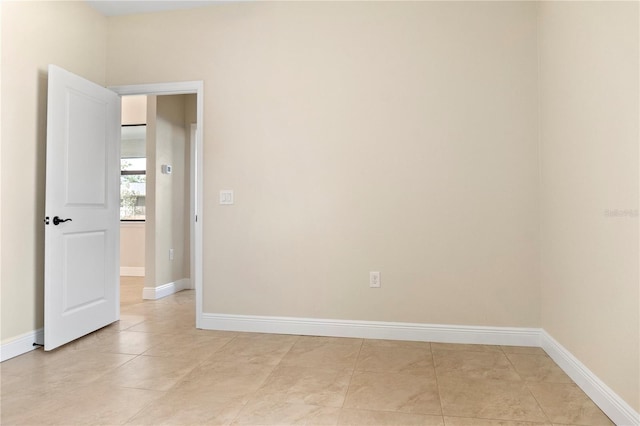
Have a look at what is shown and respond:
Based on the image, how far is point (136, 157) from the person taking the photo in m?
5.73

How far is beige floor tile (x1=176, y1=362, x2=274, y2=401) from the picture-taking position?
203 centimetres

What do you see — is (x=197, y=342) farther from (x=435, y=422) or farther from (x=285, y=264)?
(x=435, y=422)

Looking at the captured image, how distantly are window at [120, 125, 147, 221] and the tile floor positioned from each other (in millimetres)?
3212

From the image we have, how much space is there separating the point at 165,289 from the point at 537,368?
12.2 ft

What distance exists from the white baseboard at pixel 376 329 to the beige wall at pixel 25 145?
1249mm

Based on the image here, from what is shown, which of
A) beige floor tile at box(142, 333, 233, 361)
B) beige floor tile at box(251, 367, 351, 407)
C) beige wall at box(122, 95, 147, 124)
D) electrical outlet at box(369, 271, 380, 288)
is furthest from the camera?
beige wall at box(122, 95, 147, 124)

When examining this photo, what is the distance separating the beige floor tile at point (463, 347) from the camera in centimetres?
269

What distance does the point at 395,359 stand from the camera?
250 centimetres

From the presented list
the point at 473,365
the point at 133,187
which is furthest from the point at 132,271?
the point at 473,365

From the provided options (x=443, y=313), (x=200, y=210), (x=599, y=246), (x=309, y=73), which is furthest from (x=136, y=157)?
(x=599, y=246)

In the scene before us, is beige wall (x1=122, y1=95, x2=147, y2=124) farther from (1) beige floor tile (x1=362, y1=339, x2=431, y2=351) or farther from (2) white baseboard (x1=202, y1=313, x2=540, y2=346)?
(1) beige floor tile (x1=362, y1=339, x2=431, y2=351)

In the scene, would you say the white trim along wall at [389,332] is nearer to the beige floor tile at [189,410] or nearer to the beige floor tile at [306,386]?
the beige floor tile at [306,386]

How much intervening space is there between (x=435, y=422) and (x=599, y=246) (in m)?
1.19

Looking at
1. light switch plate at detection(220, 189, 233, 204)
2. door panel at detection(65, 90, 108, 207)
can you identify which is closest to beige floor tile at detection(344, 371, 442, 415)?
light switch plate at detection(220, 189, 233, 204)
